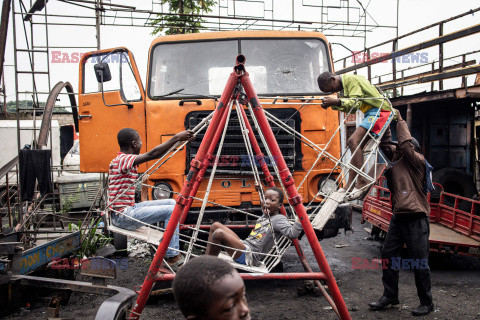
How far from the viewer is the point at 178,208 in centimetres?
316

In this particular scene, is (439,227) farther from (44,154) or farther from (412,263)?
(44,154)

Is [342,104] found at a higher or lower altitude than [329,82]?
lower

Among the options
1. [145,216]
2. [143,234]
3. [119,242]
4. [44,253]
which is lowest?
[119,242]

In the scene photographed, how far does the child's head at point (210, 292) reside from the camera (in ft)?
5.02

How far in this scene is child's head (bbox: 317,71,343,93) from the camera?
163 inches

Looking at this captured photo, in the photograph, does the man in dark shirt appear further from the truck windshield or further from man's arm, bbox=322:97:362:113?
the truck windshield

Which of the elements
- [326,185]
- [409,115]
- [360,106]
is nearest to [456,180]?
[409,115]

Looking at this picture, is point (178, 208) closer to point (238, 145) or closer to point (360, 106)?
point (238, 145)

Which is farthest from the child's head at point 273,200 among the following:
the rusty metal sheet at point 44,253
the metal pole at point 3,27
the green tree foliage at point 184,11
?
the green tree foliage at point 184,11

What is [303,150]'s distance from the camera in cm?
527

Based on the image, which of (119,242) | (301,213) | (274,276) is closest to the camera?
(301,213)

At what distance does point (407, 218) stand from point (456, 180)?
→ 5531 millimetres

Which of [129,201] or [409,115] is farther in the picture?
[409,115]

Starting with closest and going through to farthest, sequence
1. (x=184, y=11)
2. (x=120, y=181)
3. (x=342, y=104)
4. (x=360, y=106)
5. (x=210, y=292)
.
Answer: (x=210, y=292), (x=342, y=104), (x=120, y=181), (x=360, y=106), (x=184, y=11)
